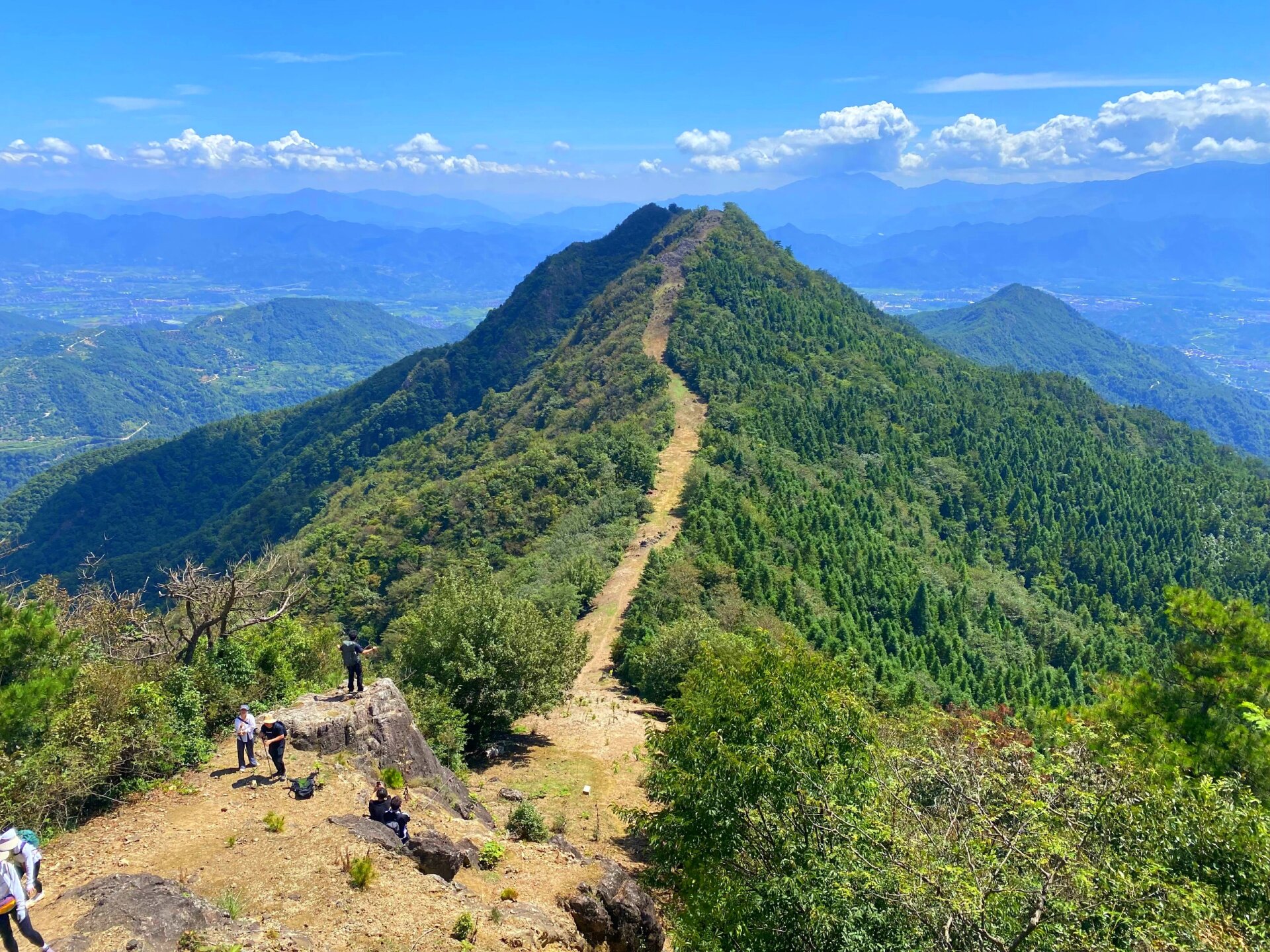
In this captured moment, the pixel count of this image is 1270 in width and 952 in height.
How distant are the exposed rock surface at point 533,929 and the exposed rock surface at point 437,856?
1.59m

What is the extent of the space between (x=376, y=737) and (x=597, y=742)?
1376 centimetres

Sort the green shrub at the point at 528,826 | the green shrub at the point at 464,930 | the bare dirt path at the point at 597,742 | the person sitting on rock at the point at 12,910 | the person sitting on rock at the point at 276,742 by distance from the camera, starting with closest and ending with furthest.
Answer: the person sitting on rock at the point at 12,910, the green shrub at the point at 464,930, the person sitting on rock at the point at 276,742, the green shrub at the point at 528,826, the bare dirt path at the point at 597,742

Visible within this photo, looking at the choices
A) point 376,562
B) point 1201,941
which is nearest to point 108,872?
point 1201,941

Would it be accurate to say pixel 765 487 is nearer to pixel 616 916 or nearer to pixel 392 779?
pixel 392 779

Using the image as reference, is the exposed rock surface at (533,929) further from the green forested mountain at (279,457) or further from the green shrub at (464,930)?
the green forested mountain at (279,457)

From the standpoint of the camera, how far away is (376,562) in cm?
7894

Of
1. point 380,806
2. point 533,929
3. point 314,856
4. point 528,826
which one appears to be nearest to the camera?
point 533,929

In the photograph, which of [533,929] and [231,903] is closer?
[231,903]

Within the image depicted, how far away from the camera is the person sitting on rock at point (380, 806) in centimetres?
1883

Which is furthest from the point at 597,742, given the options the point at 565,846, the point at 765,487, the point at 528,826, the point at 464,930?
the point at 765,487

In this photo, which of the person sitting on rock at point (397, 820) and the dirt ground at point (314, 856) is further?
the person sitting on rock at point (397, 820)

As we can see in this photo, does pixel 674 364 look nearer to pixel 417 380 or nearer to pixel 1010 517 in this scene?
pixel 1010 517

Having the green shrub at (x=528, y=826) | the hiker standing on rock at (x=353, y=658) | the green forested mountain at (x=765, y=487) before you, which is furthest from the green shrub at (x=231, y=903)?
the green forested mountain at (x=765, y=487)

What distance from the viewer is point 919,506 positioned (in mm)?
91000
